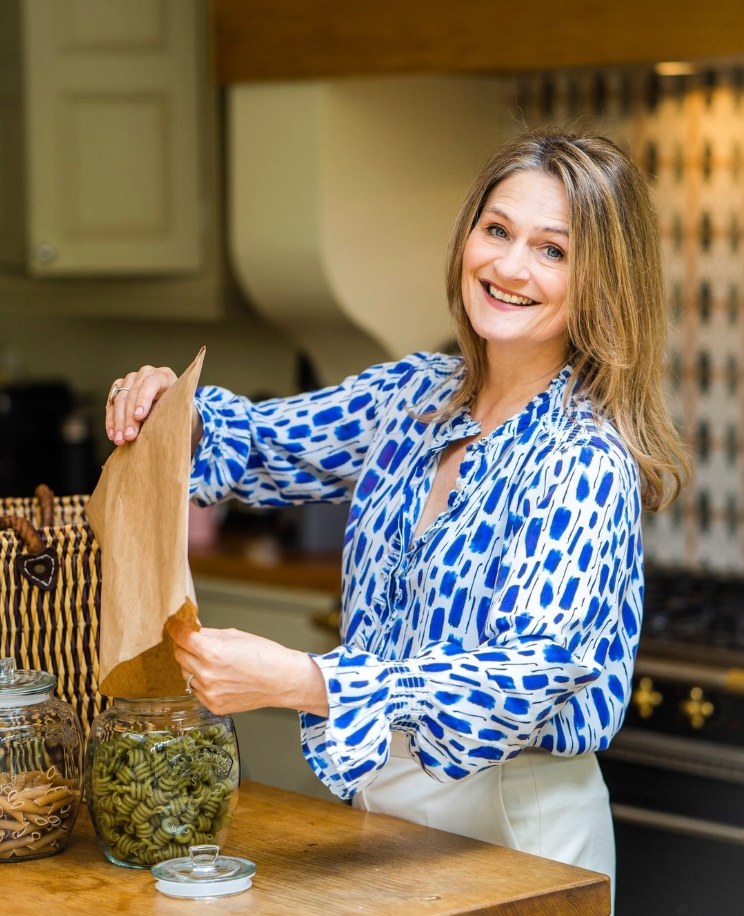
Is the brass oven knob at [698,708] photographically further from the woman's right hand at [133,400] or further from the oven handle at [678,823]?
the woman's right hand at [133,400]

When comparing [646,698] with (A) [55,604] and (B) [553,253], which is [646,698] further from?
(A) [55,604]

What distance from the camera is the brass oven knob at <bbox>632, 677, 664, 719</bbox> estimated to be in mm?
2287

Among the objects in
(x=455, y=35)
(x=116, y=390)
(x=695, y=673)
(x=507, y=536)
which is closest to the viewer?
(x=507, y=536)

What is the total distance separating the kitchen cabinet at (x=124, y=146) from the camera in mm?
3018

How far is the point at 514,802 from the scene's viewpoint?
1.35 meters

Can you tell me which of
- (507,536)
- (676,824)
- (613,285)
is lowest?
(676,824)

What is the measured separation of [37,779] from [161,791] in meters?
0.11

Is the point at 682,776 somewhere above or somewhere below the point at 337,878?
below

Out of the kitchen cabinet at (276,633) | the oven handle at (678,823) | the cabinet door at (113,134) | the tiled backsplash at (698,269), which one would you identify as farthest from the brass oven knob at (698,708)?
the cabinet door at (113,134)

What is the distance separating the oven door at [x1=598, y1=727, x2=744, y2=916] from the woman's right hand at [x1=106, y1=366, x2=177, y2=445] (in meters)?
1.20

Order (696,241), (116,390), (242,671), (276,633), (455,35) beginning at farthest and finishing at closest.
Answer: (276,633), (696,241), (455,35), (116,390), (242,671)

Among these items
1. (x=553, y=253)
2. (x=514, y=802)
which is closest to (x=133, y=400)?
(x=553, y=253)

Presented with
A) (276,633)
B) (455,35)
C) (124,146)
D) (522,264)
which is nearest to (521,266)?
(522,264)

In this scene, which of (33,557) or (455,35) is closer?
(33,557)
